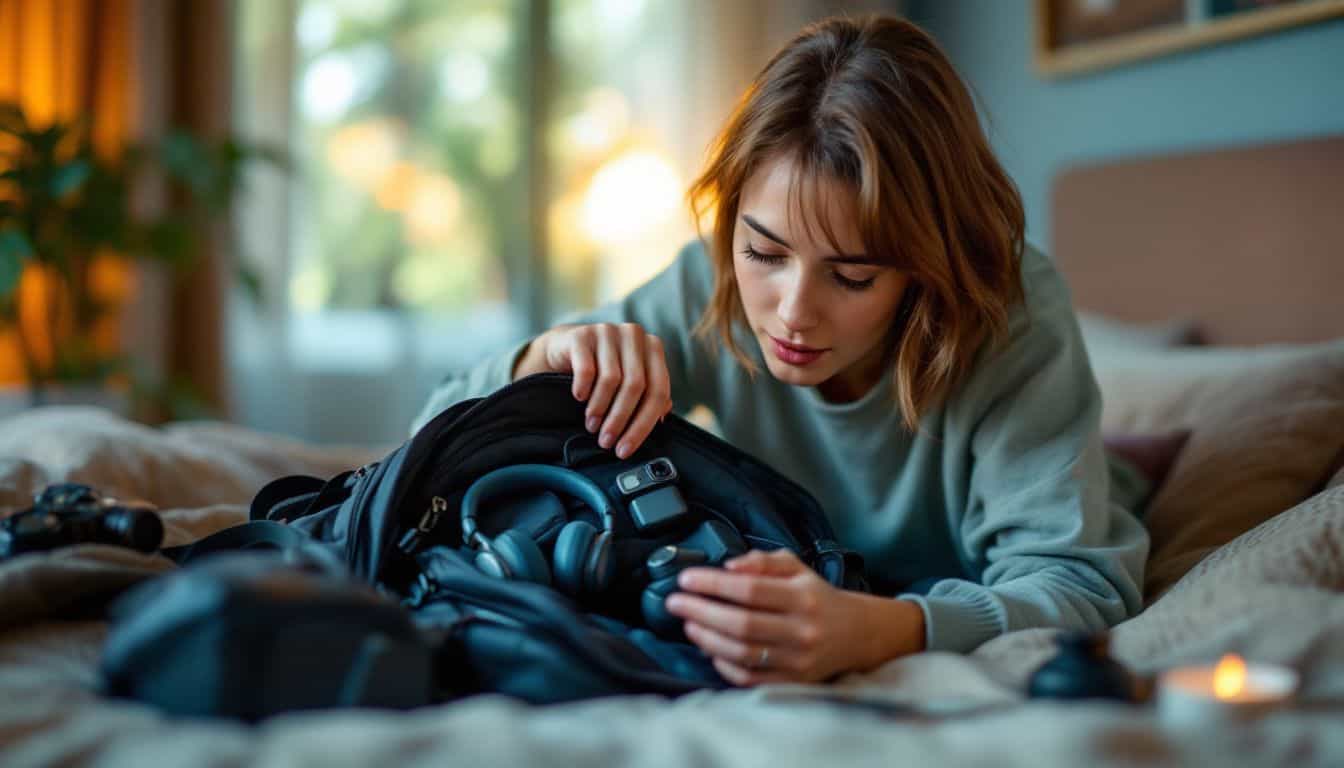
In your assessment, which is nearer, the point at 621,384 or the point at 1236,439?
the point at 621,384

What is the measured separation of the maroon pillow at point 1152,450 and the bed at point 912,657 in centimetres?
2

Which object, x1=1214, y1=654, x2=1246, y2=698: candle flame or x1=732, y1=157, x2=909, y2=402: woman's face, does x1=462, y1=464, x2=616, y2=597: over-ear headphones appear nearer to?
x1=732, y1=157, x2=909, y2=402: woman's face

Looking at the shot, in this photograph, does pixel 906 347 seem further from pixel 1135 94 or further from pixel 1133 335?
pixel 1135 94

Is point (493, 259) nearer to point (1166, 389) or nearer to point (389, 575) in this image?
point (1166, 389)

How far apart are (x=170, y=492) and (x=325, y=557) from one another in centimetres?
63

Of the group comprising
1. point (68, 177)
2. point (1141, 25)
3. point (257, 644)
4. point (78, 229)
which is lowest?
point (257, 644)

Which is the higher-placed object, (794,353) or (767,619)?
(794,353)

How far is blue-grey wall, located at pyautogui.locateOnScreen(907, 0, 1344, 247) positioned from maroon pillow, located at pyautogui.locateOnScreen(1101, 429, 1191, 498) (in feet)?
1.65

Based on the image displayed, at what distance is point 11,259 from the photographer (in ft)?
6.44

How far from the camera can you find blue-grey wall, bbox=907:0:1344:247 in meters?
2.05

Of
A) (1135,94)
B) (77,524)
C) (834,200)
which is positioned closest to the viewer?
(77,524)

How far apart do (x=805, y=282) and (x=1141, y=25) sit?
1749 millimetres

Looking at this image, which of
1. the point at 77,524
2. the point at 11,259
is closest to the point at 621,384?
the point at 77,524

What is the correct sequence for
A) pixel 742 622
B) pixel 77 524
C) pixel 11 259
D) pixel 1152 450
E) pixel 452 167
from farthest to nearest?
pixel 452 167 → pixel 11 259 → pixel 1152 450 → pixel 77 524 → pixel 742 622
